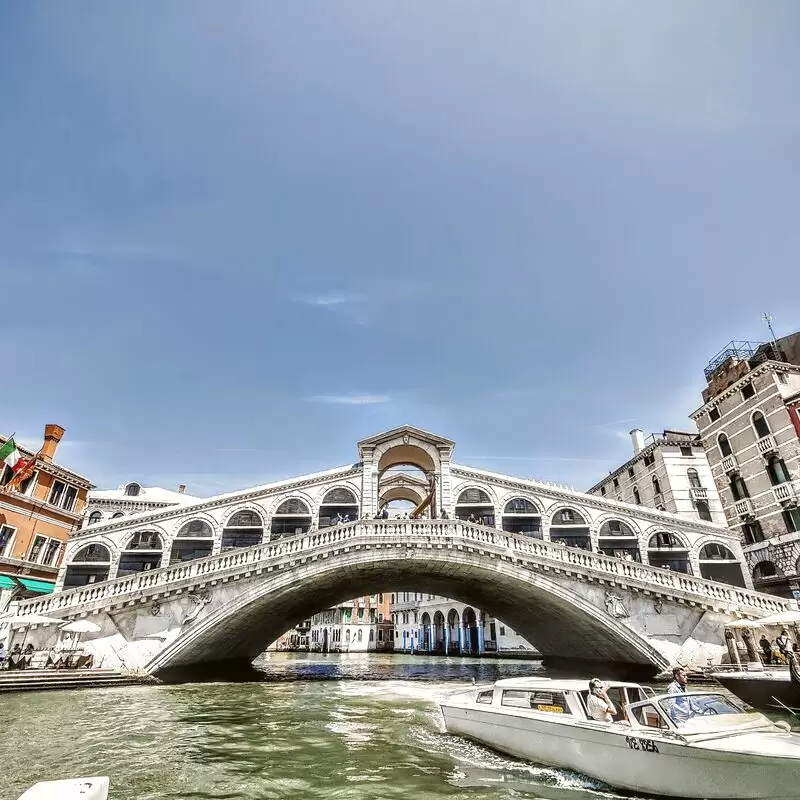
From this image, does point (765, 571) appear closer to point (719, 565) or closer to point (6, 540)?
point (719, 565)

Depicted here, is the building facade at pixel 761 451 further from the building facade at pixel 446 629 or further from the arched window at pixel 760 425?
the building facade at pixel 446 629

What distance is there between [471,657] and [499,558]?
30.7 m

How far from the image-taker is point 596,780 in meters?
8.20

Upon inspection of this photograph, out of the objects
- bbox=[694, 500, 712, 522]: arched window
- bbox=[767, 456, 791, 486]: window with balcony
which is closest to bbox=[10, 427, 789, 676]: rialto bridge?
bbox=[694, 500, 712, 522]: arched window

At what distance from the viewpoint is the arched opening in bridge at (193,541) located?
3356 cm

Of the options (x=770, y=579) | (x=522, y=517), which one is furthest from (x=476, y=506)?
(x=770, y=579)

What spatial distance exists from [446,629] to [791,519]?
35.5m

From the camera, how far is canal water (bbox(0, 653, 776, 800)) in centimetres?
754

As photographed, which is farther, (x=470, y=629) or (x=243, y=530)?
(x=470, y=629)

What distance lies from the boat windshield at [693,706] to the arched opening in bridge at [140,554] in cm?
3302

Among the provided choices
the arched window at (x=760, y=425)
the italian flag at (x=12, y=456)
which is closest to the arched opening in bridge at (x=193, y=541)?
the italian flag at (x=12, y=456)

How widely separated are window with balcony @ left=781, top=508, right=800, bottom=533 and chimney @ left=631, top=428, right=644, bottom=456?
14.9 meters

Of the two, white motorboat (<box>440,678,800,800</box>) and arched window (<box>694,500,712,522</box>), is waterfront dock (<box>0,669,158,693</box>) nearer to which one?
white motorboat (<box>440,678,800,800</box>)

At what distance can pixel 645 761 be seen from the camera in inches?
294
